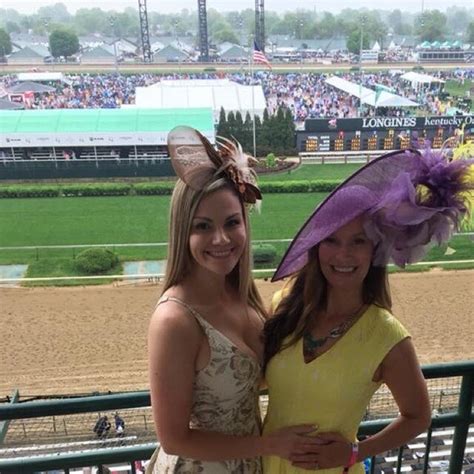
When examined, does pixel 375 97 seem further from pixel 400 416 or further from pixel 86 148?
pixel 400 416

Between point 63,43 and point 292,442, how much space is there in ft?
85.5

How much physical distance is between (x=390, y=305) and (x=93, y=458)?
1.61 ft

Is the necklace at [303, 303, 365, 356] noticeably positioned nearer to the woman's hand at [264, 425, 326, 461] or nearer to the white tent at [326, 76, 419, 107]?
the woman's hand at [264, 425, 326, 461]

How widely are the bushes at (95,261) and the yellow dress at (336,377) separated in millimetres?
6927

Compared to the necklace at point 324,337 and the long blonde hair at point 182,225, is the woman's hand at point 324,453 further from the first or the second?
the long blonde hair at point 182,225

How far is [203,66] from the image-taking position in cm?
2622

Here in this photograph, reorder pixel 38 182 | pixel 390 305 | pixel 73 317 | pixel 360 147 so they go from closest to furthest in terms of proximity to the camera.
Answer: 1. pixel 390 305
2. pixel 73 317
3. pixel 38 182
4. pixel 360 147

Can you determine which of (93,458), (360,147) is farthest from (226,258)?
(360,147)

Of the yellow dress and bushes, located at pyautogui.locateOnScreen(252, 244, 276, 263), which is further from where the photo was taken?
bushes, located at pyautogui.locateOnScreen(252, 244, 276, 263)

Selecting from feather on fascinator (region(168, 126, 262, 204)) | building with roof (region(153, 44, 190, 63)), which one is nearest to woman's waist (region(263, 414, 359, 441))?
feather on fascinator (region(168, 126, 262, 204))

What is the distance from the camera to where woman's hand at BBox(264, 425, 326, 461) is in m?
0.71

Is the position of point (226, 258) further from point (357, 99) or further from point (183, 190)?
point (357, 99)

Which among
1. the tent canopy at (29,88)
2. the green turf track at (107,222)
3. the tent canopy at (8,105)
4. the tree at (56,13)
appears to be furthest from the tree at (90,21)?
the green turf track at (107,222)

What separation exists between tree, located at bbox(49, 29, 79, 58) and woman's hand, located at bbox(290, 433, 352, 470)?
2590 centimetres
